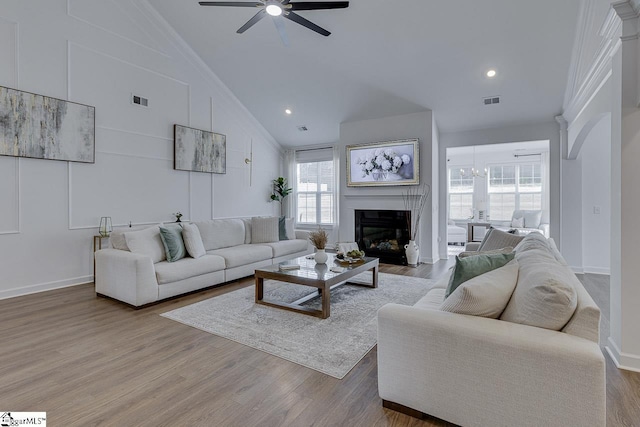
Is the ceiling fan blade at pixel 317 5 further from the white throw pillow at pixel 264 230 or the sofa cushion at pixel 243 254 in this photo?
the white throw pillow at pixel 264 230

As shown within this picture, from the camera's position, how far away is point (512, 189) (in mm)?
9312

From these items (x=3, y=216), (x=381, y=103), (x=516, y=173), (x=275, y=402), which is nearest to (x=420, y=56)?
(x=381, y=103)

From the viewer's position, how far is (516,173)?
30.4 feet

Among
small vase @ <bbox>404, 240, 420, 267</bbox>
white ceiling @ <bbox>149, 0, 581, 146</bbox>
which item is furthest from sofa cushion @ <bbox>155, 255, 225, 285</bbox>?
white ceiling @ <bbox>149, 0, 581, 146</bbox>

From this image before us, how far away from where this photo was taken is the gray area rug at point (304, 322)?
246 centimetres

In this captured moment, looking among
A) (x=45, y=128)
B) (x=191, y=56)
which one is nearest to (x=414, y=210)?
(x=191, y=56)

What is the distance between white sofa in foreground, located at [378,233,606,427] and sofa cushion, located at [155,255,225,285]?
2.79m

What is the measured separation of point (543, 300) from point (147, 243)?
394 cm

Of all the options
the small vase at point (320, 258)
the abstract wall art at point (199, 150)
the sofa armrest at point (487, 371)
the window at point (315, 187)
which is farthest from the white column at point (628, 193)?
the window at point (315, 187)

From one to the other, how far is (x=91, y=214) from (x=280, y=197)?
4.27m

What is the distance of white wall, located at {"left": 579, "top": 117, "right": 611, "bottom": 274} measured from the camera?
4.95 metres

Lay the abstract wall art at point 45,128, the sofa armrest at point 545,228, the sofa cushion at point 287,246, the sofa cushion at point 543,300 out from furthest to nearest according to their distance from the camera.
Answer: the sofa armrest at point 545,228, the sofa cushion at point 287,246, the abstract wall art at point 45,128, the sofa cushion at point 543,300

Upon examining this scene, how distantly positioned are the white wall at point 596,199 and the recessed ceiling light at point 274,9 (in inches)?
192

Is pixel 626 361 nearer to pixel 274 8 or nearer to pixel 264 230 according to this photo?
pixel 274 8
